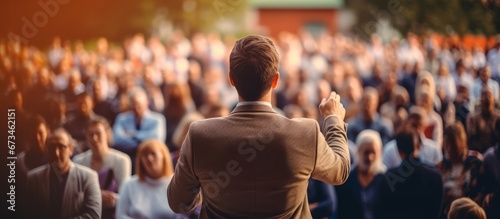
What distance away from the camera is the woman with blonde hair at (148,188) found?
489 centimetres

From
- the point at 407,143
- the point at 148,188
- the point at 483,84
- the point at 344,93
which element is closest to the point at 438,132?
the point at 483,84

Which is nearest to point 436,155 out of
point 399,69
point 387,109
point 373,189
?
point 373,189

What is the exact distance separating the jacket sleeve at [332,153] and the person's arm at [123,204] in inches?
102

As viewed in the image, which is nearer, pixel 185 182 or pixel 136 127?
pixel 185 182

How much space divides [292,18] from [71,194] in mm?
36991

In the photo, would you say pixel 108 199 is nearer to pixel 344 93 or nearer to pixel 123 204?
pixel 123 204

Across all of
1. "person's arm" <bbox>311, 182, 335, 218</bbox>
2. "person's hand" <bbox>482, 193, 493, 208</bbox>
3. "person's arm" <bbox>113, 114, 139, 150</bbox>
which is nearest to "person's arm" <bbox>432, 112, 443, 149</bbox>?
"person's arm" <bbox>311, 182, 335, 218</bbox>

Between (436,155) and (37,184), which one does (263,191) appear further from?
(436,155)

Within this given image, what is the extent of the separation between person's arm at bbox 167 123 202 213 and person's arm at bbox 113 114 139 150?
13.4ft

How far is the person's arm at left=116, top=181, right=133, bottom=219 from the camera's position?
4871 millimetres

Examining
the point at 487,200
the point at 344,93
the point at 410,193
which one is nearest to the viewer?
the point at 487,200

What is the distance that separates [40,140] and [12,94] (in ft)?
1.27

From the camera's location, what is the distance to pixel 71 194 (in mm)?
4281

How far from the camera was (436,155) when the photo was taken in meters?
5.85
